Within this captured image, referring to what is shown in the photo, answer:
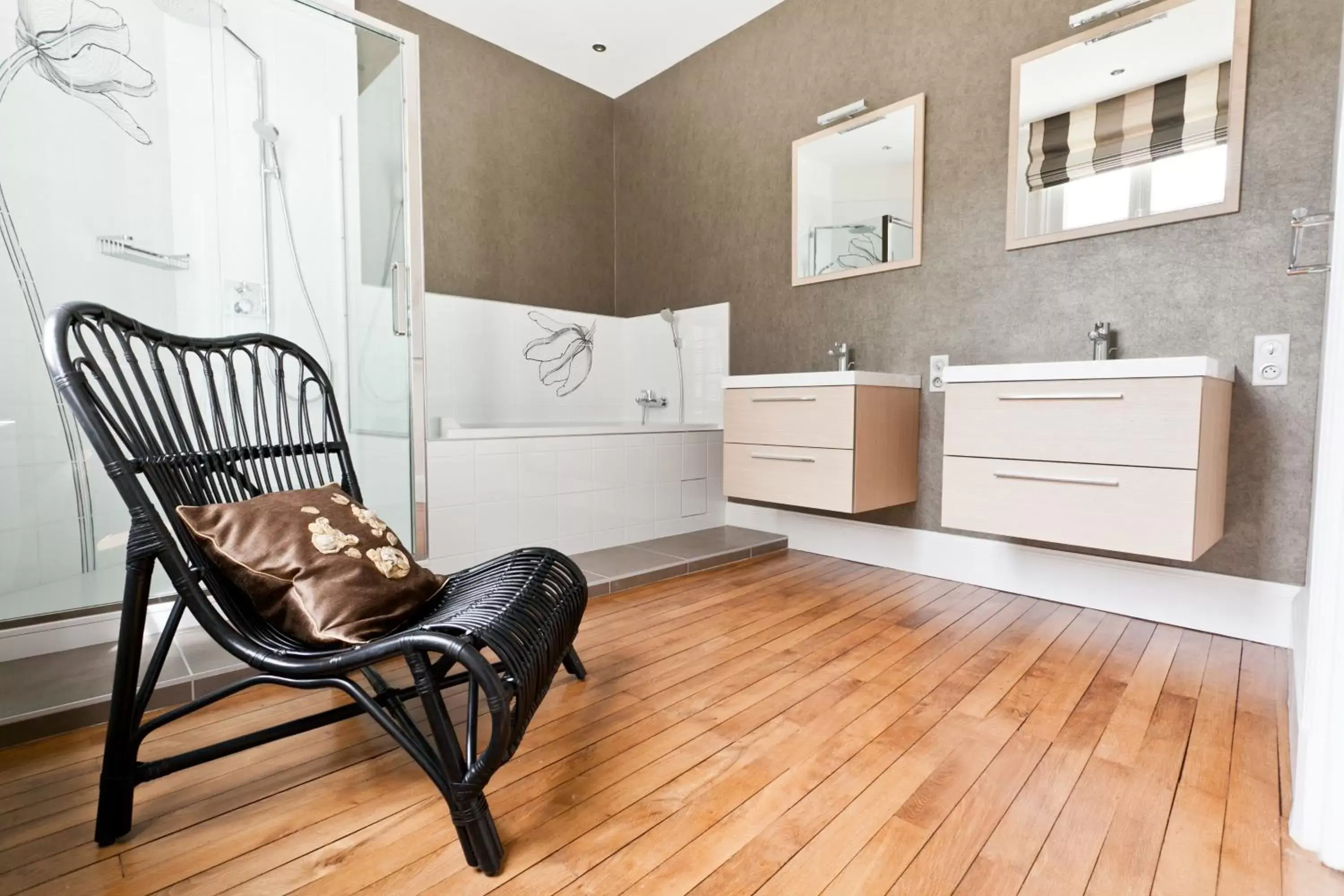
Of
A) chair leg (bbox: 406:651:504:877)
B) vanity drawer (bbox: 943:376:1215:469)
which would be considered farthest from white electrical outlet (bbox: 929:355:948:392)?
chair leg (bbox: 406:651:504:877)

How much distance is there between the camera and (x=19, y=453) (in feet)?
5.55

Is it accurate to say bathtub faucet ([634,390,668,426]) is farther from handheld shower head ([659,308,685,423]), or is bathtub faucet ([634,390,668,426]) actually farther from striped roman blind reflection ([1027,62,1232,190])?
striped roman blind reflection ([1027,62,1232,190])

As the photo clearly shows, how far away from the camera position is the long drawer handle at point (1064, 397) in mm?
1730

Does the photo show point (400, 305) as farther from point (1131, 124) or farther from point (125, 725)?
point (1131, 124)

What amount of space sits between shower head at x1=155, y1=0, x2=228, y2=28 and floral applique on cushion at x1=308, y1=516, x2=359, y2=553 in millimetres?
1842

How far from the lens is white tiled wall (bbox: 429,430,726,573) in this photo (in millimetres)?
2355

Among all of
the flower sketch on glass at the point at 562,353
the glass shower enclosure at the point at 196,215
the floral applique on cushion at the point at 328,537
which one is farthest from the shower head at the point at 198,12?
the floral applique on cushion at the point at 328,537

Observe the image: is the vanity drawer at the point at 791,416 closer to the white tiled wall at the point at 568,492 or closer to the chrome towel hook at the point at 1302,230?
the white tiled wall at the point at 568,492

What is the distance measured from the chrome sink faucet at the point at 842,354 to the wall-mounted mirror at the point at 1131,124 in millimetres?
723

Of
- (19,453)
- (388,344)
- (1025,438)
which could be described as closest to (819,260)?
(1025,438)

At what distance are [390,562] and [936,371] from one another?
211 centimetres

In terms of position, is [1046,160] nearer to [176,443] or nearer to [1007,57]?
[1007,57]

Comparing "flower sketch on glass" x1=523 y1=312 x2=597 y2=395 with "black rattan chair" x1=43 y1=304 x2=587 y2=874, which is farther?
"flower sketch on glass" x1=523 y1=312 x2=597 y2=395

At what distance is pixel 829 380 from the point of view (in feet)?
7.70
